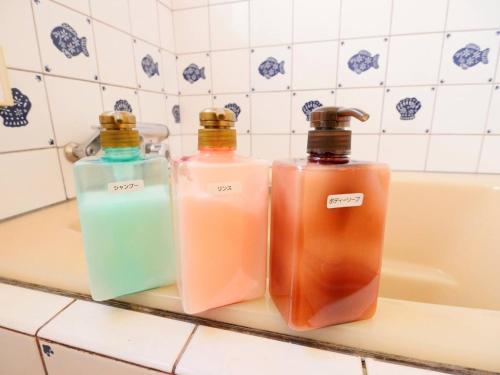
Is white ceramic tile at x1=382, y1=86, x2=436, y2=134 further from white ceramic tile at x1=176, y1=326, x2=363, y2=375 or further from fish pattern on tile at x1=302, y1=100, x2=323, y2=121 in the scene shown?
white ceramic tile at x1=176, y1=326, x2=363, y2=375

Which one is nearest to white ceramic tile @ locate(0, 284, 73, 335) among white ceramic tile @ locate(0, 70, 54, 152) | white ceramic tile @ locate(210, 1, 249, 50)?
white ceramic tile @ locate(0, 70, 54, 152)

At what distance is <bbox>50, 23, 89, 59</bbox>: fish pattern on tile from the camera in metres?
0.49

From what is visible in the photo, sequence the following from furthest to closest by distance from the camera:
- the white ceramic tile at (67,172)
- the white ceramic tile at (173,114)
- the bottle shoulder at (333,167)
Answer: the white ceramic tile at (173,114), the white ceramic tile at (67,172), the bottle shoulder at (333,167)

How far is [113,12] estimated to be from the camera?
61 cm

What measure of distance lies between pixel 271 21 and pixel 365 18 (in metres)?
0.26

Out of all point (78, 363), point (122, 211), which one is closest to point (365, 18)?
point (122, 211)

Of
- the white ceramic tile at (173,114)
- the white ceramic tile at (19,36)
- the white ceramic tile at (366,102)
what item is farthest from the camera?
the white ceramic tile at (173,114)

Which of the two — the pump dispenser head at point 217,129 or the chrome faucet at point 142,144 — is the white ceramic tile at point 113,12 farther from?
the pump dispenser head at point 217,129

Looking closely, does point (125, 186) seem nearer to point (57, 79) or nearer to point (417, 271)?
point (57, 79)

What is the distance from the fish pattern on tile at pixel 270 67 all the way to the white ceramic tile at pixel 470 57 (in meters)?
0.43

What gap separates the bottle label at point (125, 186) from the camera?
228 mm

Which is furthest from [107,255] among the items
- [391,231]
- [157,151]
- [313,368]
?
[391,231]

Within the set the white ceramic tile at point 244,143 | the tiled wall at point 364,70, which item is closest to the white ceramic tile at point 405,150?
the tiled wall at point 364,70

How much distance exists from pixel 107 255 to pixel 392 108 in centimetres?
80
